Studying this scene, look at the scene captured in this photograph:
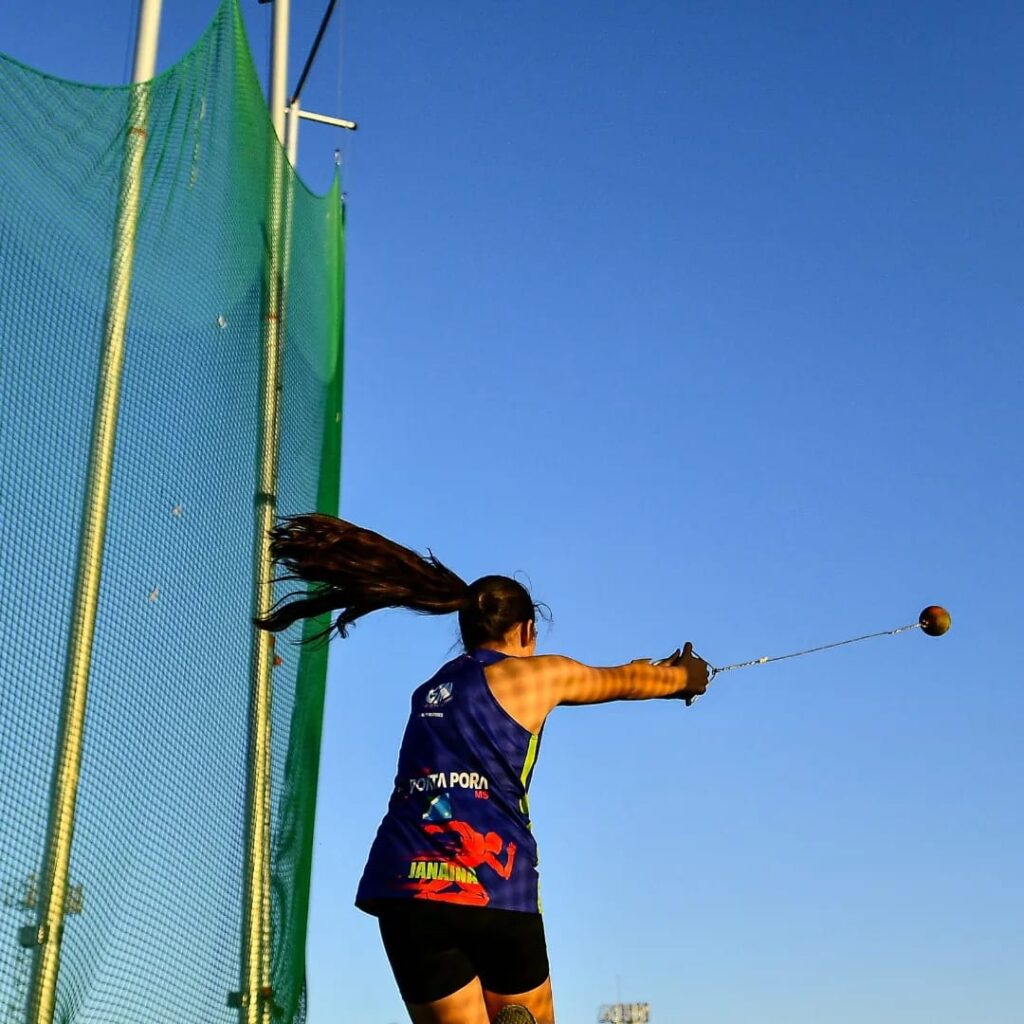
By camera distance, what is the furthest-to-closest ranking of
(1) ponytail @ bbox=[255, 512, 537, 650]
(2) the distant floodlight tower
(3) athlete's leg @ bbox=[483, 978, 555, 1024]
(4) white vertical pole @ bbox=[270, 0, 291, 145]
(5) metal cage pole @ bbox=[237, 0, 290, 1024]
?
1. (2) the distant floodlight tower
2. (4) white vertical pole @ bbox=[270, 0, 291, 145]
3. (5) metal cage pole @ bbox=[237, 0, 290, 1024]
4. (1) ponytail @ bbox=[255, 512, 537, 650]
5. (3) athlete's leg @ bbox=[483, 978, 555, 1024]

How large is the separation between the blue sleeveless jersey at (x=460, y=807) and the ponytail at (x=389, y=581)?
16cm

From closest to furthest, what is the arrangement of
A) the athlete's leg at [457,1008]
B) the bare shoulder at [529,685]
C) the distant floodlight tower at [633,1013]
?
1. the athlete's leg at [457,1008]
2. the bare shoulder at [529,685]
3. the distant floodlight tower at [633,1013]

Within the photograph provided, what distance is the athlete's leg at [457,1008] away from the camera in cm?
365

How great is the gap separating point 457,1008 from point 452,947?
0.46 ft

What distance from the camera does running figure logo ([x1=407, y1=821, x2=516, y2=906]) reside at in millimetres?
3693

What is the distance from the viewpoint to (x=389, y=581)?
162 inches

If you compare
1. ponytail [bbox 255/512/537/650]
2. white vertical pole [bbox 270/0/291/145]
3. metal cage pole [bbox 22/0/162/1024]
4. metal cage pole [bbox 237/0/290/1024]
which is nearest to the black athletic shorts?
ponytail [bbox 255/512/537/650]

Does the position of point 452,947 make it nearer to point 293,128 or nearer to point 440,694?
point 440,694

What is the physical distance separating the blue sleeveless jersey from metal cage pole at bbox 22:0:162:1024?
4.46ft

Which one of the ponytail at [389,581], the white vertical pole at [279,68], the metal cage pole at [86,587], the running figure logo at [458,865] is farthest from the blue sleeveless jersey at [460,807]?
the white vertical pole at [279,68]

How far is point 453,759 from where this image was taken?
151 inches

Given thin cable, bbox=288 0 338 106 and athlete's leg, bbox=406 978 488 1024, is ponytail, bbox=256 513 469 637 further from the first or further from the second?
thin cable, bbox=288 0 338 106

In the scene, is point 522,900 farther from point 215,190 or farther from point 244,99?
point 244,99

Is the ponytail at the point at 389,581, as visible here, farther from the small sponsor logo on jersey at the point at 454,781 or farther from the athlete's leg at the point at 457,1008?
the athlete's leg at the point at 457,1008
